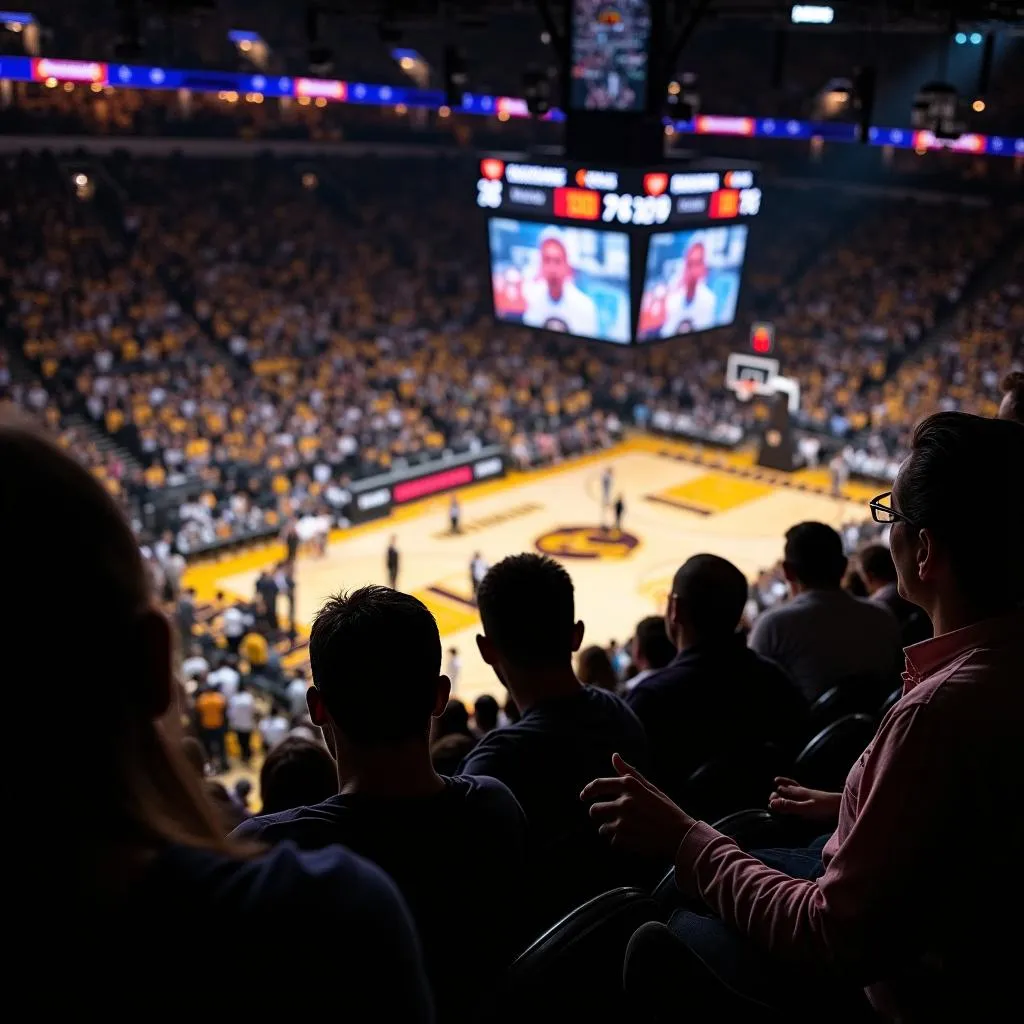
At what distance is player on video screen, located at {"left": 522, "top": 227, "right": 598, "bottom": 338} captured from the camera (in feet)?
45.5

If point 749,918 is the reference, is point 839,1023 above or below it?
below

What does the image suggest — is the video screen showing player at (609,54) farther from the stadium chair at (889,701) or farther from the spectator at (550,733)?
the spectator at (550,733)

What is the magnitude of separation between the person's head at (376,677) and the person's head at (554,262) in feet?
38.7

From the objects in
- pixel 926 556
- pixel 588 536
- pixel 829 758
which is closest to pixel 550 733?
pixel 829 758

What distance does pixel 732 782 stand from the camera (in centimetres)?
375

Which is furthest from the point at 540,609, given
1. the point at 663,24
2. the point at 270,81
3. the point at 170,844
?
the point at 270,81

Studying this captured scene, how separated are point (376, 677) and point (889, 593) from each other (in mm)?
4709

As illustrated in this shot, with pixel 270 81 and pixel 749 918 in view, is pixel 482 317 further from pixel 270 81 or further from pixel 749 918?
pixel 749 918

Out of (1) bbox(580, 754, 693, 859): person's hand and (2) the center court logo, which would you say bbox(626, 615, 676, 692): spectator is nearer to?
(1) bbox(580, 754, 693, 859): person's hand

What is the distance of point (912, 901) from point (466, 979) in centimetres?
84

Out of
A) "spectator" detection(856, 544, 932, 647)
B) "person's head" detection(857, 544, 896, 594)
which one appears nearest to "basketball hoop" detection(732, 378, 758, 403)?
"spectator" detection(856, 544, 932, 647)

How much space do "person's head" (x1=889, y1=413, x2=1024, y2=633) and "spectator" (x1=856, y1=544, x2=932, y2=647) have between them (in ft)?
11.5

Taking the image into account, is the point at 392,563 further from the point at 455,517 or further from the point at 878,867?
the point at 878,867

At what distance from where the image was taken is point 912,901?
207 cm
